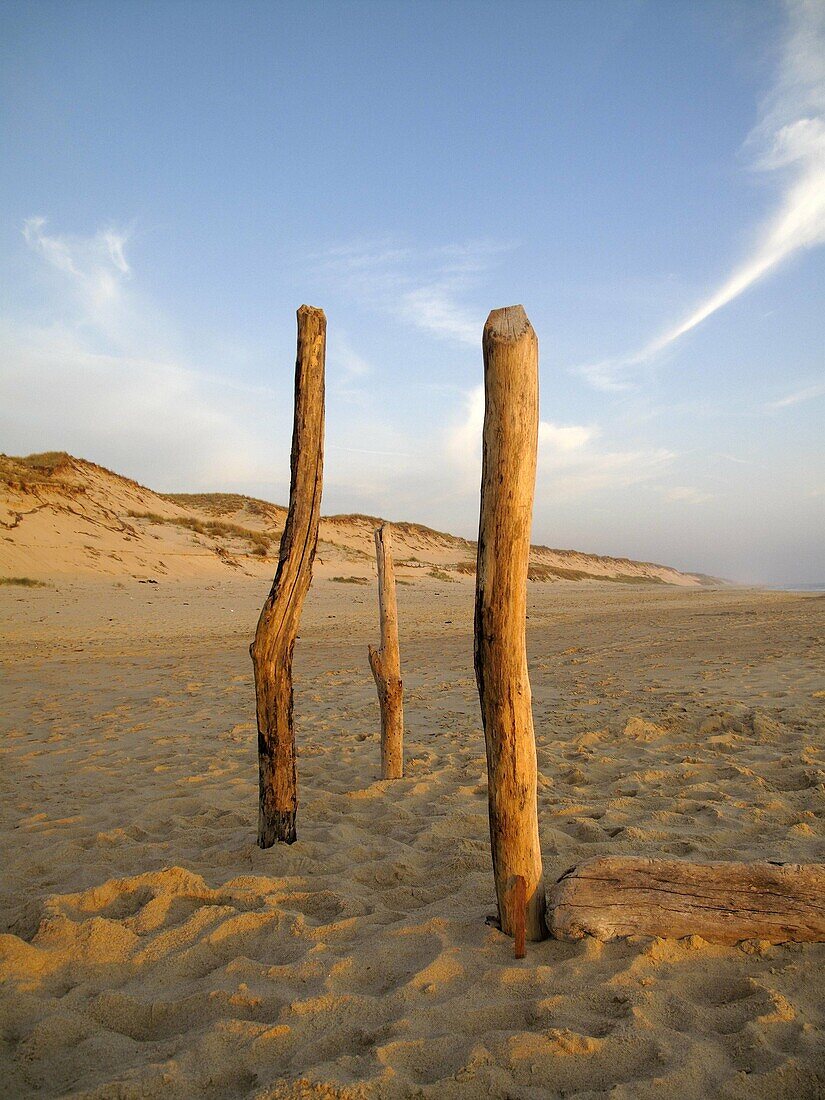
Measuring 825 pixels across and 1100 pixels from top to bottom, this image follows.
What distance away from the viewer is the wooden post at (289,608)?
4035 mm

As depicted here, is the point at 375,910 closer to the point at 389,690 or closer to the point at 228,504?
the point at 389,690

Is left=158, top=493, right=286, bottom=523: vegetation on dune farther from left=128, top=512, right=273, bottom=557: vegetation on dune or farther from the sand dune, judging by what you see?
left=128, top=512, right=273, bottom=557: vegetation on dune

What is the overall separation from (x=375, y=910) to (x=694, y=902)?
1457mm

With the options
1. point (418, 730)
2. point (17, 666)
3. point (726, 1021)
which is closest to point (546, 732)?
point (418, 730)

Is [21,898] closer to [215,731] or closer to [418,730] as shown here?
[215,731]

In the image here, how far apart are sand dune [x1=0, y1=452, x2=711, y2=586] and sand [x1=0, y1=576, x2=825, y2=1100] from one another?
1461cm

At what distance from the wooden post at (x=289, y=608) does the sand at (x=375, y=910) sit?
342mm

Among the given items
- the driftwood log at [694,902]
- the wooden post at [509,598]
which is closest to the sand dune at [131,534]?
the wooden post at [509,598]

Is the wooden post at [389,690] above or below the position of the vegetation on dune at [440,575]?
below

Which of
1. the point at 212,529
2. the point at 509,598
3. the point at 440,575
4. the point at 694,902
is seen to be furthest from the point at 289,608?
the point at 440,575

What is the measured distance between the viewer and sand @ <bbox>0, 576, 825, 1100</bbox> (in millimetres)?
2150

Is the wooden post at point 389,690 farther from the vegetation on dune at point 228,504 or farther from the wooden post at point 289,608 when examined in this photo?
the vegetation on dune at point 228,504

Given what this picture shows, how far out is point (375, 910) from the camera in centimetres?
326

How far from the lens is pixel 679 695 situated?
26.7 ft
